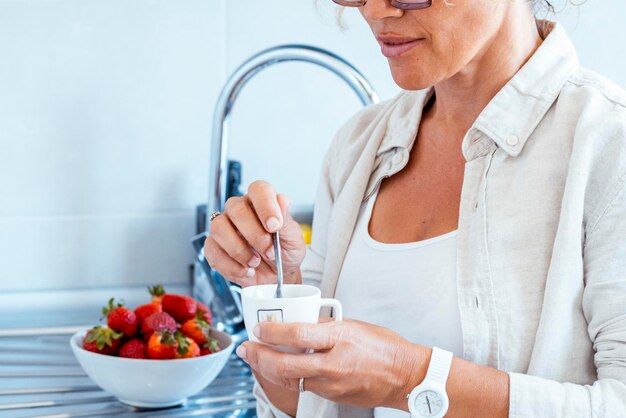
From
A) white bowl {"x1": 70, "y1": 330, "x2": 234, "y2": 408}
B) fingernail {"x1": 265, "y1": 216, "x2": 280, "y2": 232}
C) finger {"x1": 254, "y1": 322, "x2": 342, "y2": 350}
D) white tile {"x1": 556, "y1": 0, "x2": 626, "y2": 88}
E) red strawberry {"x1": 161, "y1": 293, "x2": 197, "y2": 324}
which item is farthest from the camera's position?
white tile {"x1": 556, "y1": 0, "x2": 626, "y2": 88}

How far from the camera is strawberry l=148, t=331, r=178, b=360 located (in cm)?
123

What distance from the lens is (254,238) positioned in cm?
96

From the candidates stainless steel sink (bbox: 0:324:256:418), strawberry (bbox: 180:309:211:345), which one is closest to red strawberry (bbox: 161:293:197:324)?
strawberry (bbox: 180:309:211:345)

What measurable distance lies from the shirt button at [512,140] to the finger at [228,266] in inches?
12.4

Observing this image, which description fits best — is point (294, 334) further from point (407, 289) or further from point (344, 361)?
point (407, 289)

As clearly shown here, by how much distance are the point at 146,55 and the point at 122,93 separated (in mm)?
85

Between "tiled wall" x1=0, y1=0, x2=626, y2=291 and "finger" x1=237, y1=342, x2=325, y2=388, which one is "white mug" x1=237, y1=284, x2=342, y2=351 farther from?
"tiled wall" x1=0, y1=0, x2=626, y2=291

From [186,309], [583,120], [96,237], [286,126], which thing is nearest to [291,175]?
[286,126]

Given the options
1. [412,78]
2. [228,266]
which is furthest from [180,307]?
[412,78]

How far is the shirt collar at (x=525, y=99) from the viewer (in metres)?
0.97

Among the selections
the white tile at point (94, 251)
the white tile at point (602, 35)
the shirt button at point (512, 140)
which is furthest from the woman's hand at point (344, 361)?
the white tile at point (602, 35)

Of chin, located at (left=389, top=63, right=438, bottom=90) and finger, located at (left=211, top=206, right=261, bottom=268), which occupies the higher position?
chin, located at (left=389, top=63, right=438, bottom=90)

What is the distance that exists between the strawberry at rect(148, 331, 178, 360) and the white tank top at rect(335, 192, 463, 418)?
0.93 feet

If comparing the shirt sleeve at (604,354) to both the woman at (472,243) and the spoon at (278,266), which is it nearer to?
the woman at (472,243)
